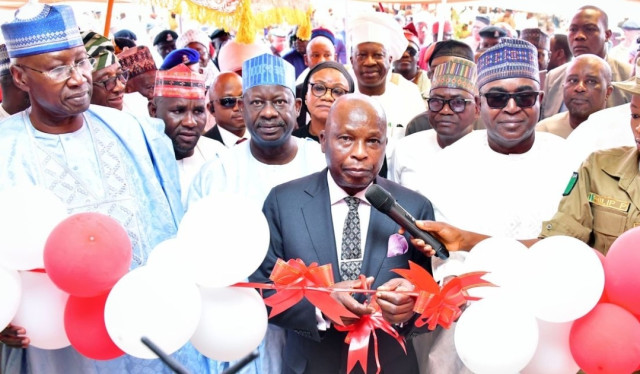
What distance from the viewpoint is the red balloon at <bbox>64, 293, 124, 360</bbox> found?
8.19 ft

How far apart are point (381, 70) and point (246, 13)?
1492mm

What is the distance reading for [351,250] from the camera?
3033mm

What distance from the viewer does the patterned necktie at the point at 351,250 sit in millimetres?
3021

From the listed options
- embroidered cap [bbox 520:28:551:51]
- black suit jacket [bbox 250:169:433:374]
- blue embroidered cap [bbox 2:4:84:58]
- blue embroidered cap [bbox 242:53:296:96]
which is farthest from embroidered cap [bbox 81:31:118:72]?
embroidered cap [bbox 520:28:551:51]

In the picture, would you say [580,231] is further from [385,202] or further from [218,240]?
[218,240]

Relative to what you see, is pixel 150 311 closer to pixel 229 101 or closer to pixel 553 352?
pixel 553 352

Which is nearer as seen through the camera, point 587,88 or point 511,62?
point 511,62

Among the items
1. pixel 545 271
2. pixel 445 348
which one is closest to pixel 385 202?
pixel 545 271

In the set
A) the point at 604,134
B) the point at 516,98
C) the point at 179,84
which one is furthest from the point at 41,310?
the point at 604,134

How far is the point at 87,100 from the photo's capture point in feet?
10.6

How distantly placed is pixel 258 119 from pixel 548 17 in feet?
38.9

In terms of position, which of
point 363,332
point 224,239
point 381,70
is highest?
point 381,70

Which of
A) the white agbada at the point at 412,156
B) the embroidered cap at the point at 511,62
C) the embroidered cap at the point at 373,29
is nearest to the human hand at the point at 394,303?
the embroidered cap at the point at 511,62

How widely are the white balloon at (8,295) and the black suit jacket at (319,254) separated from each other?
0.99 meters
